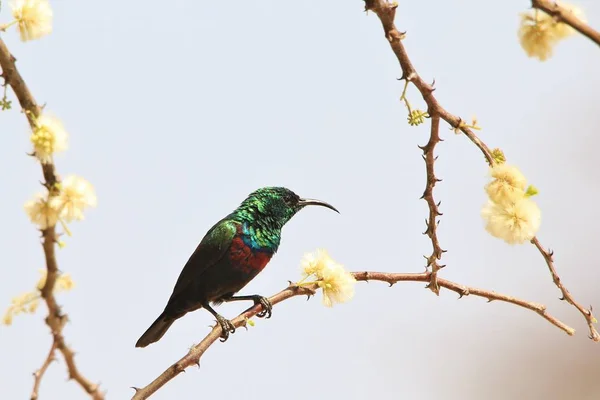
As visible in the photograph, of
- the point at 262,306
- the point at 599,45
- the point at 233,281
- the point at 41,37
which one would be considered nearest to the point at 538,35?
the point at 599,45

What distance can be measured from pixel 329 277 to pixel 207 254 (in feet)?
5.19

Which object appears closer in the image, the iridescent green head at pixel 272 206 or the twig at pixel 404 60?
the twig at pixel 404 60

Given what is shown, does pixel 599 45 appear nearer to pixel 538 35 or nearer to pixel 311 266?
pixel 538 35

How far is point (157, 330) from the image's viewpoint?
4391 millimetres

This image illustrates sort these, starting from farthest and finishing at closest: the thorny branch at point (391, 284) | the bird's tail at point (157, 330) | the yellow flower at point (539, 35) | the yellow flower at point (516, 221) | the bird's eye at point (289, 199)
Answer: the bird's eye at point (289, 199), the bird's tail at point (157, 330), the thorny branch at point (391, 284), the yellow flower at point (516, 221), the yellow flower at point (539, 35)

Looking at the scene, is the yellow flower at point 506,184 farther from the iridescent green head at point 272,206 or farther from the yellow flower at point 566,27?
the iridescent green head at point 272,206

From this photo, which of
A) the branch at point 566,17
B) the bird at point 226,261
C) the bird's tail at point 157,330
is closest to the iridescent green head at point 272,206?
the bird at point 226,261

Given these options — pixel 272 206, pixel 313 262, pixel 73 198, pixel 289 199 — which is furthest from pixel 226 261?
pixel 73 198

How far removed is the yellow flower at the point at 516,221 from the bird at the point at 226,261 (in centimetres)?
207

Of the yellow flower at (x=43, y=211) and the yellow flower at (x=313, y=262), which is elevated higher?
the yellow flower at (x=313, y=262)

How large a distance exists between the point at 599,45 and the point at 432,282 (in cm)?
152

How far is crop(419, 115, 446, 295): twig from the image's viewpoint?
7.55ft

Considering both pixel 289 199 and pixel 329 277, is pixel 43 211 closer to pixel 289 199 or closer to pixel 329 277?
pixel 329 277

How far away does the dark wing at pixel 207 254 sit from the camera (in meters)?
4.25
